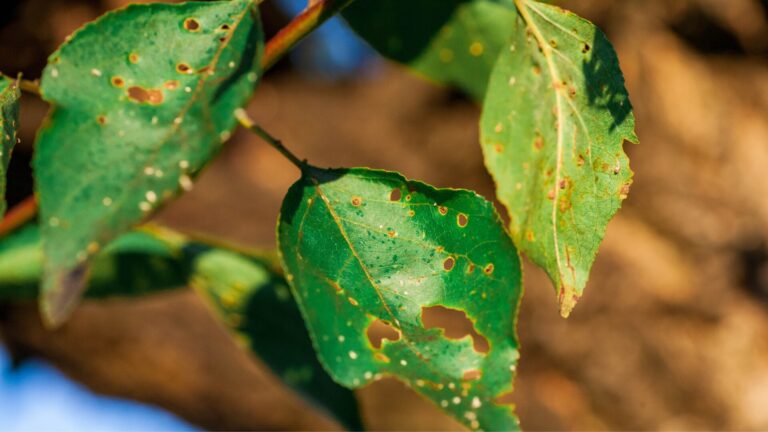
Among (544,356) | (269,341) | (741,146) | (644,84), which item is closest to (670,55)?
(644,84)

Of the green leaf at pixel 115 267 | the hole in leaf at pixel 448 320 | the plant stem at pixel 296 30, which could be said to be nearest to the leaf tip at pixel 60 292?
the plant stem at pixel 296 30

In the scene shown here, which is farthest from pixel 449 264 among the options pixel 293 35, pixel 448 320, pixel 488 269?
pixel 448 320

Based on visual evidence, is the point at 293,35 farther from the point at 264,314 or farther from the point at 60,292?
the point at 264,314

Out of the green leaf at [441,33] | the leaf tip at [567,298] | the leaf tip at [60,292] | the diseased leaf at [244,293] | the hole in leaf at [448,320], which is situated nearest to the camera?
the leaf tip at [60,292]

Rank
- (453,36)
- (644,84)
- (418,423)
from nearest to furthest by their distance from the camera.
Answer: (453,36) < (644,84) < (418,423)

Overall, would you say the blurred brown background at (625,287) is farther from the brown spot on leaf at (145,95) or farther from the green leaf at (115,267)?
the brown spot on leaf at (145,95)

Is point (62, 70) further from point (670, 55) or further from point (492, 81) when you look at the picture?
point (670, 55)
